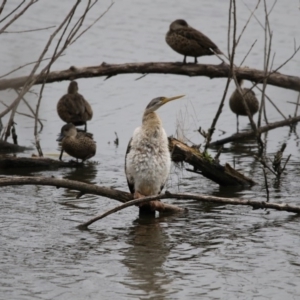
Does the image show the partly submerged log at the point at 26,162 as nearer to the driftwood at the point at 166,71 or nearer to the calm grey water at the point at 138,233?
the calm grey water at the point at 138,233

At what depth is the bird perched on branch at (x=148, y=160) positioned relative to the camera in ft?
29.9

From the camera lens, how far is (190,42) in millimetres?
13234

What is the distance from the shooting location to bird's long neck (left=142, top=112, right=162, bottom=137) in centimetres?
922

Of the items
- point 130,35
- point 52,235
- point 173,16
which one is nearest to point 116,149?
point 52,235

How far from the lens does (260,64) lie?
1788cm

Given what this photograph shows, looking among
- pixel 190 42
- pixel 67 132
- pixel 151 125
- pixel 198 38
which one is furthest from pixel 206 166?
pixel 198 38

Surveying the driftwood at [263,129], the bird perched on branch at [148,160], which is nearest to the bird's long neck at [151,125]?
the bird perched on branch at [148,160]


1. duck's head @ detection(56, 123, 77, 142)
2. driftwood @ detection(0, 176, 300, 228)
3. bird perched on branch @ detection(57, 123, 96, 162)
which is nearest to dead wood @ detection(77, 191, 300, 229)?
driftwood @ detection(0, 176, 300, 228)

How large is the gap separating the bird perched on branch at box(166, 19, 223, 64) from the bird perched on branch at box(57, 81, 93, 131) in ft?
5.78

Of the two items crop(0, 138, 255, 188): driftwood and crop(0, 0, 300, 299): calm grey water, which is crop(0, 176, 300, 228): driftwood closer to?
crop(0, 0, 300, 299): calm grey water

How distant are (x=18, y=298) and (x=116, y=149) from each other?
639cm

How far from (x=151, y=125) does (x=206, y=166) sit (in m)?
1.39

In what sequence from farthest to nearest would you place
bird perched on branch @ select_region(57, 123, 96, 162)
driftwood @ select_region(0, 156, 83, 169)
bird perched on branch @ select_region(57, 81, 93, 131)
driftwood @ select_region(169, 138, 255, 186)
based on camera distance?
bird perched on branch @ select_region(57, 81, 93, 131) < bird perched on branch @ select_region(57, 123, 96, 162) < driftwood @ select_region(0, 156, 83, 169) < driftwood @ select_region(169, 138, 255, 186)

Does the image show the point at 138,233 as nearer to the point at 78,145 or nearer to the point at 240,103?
the point at 78,145
